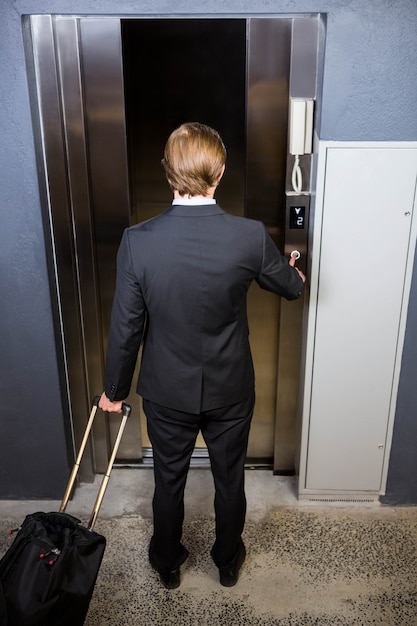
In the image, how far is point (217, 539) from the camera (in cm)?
275

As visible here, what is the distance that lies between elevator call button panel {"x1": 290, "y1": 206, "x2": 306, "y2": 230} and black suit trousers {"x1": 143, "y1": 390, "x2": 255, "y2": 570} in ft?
2.42

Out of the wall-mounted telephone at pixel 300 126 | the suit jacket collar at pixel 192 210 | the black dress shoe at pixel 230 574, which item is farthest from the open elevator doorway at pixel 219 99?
the black dress shoe at pixel 230 574

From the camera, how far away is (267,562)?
286cm

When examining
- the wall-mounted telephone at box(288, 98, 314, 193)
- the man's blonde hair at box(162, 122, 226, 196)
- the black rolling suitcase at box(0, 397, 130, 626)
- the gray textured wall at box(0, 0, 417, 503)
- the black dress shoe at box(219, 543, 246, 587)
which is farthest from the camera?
the black dress shoe at box(219, 543, 246, 587)

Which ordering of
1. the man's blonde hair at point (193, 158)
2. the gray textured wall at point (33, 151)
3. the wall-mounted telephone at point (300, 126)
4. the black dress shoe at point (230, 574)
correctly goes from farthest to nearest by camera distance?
1. the black dress shoe at point (230, 574)
2. the wall-mounted telephone at point (300, 126)
3. the gray textured wall at point (33, 151)
4. the man's blonde hair at point (193, 158)

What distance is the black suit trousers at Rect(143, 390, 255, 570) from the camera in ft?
8.17

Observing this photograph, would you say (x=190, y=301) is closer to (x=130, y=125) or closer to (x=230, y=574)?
(x=130, y=125)

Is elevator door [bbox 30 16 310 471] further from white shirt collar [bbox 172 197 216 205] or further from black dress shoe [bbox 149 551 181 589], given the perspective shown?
black dress shoe [bbox 149 551 181 589]

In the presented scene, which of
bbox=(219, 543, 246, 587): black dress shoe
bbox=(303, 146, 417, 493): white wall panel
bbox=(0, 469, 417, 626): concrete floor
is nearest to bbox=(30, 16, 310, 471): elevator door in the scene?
bbox=(303, 146, 417, 493): white wall panel

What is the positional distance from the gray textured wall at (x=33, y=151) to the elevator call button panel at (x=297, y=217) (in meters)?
0.32

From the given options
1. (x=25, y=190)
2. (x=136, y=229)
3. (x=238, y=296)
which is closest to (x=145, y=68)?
(x=25, y=190)

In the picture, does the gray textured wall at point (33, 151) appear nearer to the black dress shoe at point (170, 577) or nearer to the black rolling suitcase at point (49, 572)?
the black dress shoe at point (170, 577)

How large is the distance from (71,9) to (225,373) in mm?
1374

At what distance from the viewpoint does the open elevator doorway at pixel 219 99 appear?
266 cm
